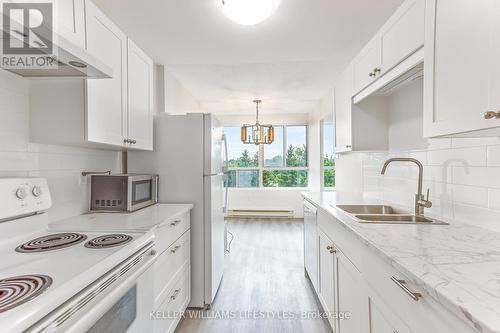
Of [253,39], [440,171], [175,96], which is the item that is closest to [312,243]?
[440,171]

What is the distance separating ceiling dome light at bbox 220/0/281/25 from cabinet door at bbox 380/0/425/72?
0.78 metres

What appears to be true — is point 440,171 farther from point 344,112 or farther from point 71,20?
point 71,20

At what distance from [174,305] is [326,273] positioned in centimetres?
112

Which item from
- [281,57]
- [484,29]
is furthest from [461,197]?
[281,57]

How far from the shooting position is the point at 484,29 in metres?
0.86

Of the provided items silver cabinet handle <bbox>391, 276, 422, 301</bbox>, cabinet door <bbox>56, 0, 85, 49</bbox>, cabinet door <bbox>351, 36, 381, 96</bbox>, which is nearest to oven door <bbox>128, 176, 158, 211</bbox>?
cabinet door <bbox>56, 0, 85, 49</bbox>

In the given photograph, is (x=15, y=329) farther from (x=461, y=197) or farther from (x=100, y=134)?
(x=461, y=197)

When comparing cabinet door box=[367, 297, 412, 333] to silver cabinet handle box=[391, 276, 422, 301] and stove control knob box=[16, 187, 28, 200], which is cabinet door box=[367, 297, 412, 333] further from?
stove control knob box=[16, 187, 28, 200]

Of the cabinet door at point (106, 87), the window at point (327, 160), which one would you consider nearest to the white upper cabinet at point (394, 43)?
the cabinet door at point (106, 87)

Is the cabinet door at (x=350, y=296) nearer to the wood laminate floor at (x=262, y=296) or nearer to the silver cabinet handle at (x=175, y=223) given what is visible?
the wood laminate floor at (x=262, y=296)

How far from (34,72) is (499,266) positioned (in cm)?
205

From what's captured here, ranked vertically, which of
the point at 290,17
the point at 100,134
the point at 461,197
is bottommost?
the point at 461,197

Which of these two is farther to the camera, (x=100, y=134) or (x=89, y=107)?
(x=100, y=134)

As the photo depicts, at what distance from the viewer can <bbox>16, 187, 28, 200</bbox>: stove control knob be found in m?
1.16
